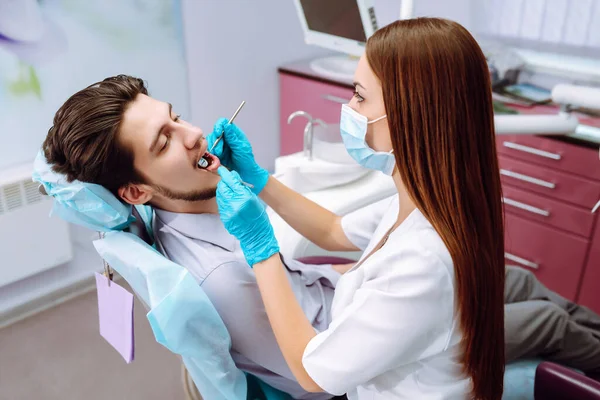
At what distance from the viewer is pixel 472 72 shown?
938 millimetres

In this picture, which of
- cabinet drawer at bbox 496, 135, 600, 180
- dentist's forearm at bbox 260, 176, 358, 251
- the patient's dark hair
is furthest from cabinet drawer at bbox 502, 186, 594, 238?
the patient's dark hair

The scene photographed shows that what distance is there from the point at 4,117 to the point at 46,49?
33cm

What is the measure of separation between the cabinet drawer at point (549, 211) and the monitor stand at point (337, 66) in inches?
39.2

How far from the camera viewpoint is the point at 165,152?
4.03ft

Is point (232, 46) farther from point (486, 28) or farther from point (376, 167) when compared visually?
point (376, 167)

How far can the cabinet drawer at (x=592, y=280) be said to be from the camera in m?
2.31

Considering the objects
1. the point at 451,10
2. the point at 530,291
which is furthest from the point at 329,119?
the point at 530,291

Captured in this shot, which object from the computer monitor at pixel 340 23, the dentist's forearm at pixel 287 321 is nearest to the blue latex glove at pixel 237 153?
the dentist's forearm at pixel 287 321

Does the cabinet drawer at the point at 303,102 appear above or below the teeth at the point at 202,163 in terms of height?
below

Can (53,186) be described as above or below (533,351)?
above

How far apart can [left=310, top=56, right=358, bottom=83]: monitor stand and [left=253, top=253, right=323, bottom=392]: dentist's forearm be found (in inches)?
75.2

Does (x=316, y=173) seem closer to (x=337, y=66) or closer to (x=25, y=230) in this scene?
(x=25, y=230)

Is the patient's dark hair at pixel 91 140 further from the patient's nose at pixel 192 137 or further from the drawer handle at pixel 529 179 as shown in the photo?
the drawer handle at pixel 529 179

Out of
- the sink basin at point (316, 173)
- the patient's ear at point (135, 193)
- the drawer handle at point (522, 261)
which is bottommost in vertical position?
the drawer handle at point (522, 261)
